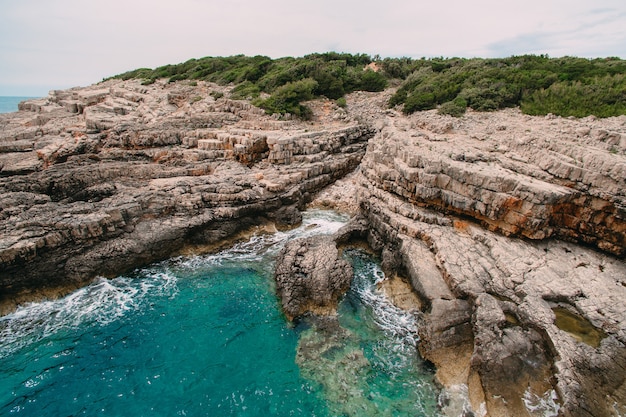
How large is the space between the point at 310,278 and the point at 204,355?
555 centimetres

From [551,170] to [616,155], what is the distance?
2.78m

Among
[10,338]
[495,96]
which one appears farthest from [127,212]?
[495,96]

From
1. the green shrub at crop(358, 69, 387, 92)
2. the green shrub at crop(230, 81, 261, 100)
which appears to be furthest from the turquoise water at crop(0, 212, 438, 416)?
the green shrub at crop(358, 69, 387, 92)

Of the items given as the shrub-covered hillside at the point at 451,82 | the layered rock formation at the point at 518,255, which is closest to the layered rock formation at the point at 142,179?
the shrub-covered hillside at the point at 451,82

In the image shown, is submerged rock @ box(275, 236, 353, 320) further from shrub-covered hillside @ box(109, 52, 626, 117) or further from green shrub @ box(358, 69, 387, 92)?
green shrub @ box(358, 69, 387, 92)

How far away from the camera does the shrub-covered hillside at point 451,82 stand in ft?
81.0

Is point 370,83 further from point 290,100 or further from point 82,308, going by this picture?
point 82,308

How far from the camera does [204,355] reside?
13367 millimetres

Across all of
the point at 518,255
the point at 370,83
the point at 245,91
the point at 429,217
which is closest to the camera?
the point at 518,255

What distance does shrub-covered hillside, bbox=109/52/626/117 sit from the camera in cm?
2469

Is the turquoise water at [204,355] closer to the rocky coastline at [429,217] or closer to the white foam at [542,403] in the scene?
the rocky coastline at [429,217]

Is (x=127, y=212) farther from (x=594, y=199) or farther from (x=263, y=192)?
(x=594, y=199)

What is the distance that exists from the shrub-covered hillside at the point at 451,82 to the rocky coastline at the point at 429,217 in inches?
105

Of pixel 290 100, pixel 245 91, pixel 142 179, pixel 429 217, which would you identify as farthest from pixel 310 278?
pixel 245 91
